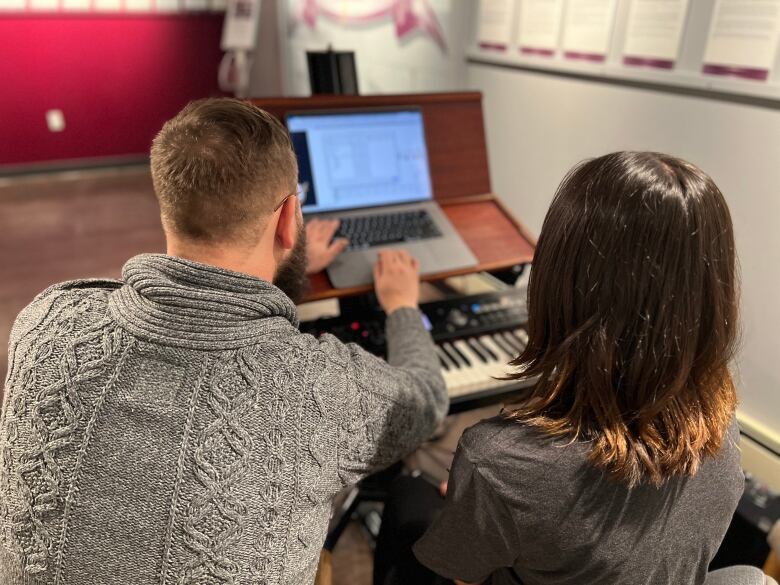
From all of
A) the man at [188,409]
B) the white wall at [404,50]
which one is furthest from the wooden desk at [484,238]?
the white wall at [404,50]

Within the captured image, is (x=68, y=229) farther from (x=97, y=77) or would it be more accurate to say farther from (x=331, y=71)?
(x=331, y=71)

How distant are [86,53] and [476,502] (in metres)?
4.89

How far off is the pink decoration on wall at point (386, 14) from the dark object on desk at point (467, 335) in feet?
4.32

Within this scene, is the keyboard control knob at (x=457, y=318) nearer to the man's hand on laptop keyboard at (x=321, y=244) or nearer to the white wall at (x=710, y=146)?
the man's hand on laptop keyboard at (x=321, y=244)

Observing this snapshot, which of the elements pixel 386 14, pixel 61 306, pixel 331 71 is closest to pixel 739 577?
pixel 61 306

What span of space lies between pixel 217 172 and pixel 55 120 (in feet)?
15.0

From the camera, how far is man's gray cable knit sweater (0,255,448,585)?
2.19ft

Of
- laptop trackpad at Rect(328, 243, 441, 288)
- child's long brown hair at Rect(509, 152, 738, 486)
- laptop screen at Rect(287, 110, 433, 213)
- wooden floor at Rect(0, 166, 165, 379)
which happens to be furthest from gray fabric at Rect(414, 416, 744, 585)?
wooden floor at Rect(0, 166, 165, 379)

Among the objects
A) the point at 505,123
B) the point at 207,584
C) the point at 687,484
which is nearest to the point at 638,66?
the point at 505,123

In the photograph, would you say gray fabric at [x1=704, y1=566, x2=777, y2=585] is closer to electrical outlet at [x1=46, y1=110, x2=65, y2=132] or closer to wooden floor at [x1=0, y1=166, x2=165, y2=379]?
wooden floor at [x1=0, y1=166, x2=165, y2=379]

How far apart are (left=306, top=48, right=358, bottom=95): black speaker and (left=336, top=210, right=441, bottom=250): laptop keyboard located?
43cm

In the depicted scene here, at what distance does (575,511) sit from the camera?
2.24 feet

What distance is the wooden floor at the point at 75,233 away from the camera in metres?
2.79

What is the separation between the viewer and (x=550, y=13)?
6.40ft
